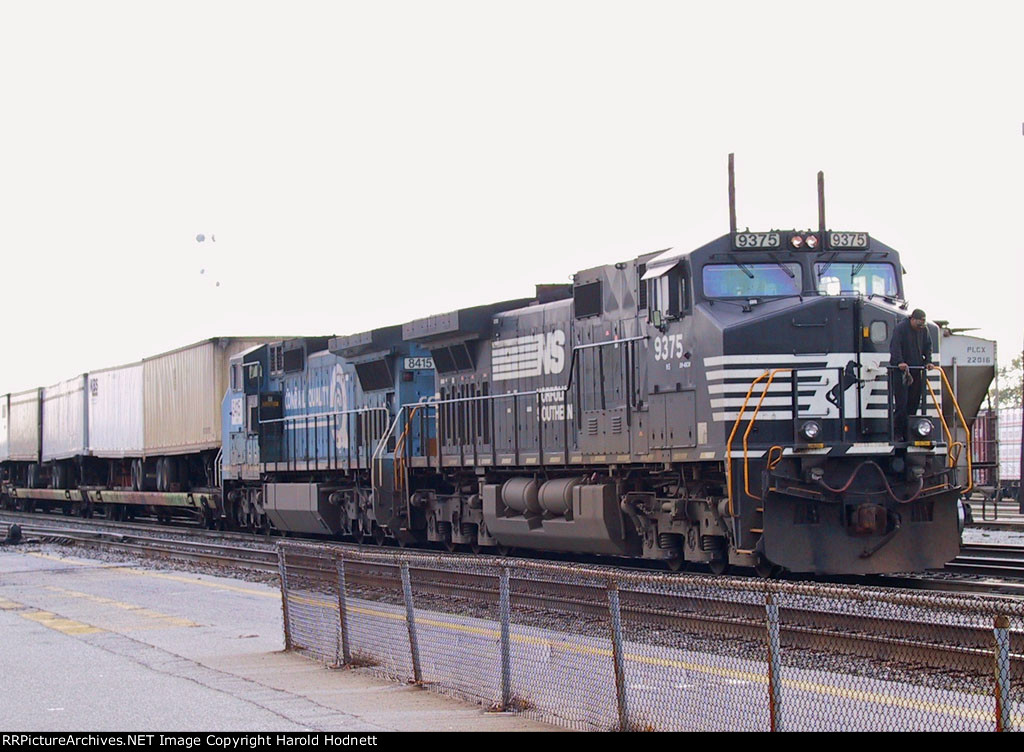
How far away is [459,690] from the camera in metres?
9.09

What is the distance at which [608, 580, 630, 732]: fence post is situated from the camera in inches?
300

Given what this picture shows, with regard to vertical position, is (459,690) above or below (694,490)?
below

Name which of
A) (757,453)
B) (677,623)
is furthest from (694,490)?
(677,623)

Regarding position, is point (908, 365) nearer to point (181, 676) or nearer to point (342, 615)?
point (342, 615)

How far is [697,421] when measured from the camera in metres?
14.8

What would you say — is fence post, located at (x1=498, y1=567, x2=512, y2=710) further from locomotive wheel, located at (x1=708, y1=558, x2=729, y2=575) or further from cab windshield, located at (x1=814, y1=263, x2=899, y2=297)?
cab windshield, located at (x1=814, y1=263, x2=899, y2=297)

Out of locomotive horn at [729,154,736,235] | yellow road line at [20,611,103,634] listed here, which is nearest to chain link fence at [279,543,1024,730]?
yellow road line at [20,611,103,634]

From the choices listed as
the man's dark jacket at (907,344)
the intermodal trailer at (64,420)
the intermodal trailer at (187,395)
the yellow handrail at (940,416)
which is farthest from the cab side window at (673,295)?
the intermodal trailer at (64,420)

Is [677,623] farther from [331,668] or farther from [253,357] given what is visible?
[253,357]

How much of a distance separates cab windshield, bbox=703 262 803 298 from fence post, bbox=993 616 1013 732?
9415 millimetres

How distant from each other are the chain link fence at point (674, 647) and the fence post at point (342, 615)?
0.01 metres

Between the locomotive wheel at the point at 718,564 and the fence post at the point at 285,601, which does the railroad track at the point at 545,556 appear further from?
the fence post at the point at 285,601

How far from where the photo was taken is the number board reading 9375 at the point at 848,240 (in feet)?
49.6

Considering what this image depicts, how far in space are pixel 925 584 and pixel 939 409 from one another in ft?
6.05
